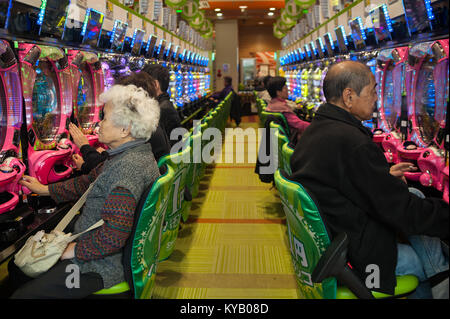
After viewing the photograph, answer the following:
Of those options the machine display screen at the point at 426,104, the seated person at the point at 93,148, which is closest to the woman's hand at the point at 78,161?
the seated person at the point at 93,148

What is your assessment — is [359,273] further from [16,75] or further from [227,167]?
[227,167]

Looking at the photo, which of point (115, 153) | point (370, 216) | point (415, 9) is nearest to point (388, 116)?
point (415, 9)

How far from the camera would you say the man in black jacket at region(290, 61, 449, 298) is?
1.36 metres

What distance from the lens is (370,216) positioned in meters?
1.47

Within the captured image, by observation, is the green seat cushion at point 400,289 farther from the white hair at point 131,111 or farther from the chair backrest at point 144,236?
the white hair at point 131,111

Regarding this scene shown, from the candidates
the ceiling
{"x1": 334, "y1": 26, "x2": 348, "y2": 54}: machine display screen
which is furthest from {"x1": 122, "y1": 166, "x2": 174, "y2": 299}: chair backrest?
the ceiling

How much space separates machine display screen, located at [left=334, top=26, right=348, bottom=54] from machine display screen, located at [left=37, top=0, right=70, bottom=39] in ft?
10.1

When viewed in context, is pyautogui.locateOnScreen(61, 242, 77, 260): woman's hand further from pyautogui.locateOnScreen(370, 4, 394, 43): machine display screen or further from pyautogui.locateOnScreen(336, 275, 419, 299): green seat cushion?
pyautogui.locateOnScreen(370, 4, 394, 43): machine display screen

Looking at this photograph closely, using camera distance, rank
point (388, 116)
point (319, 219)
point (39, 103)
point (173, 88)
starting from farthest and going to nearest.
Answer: point (173, 88)
point (388, 116)
point (39, 103)
point (319, 219)

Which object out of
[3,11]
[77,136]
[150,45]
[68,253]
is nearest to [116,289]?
[68,253]

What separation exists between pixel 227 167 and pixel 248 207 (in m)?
1.89

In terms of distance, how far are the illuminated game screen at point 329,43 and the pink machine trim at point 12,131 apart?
4.34 metres

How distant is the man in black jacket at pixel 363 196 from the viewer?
53.6 inches

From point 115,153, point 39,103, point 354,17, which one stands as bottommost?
point 115,153
